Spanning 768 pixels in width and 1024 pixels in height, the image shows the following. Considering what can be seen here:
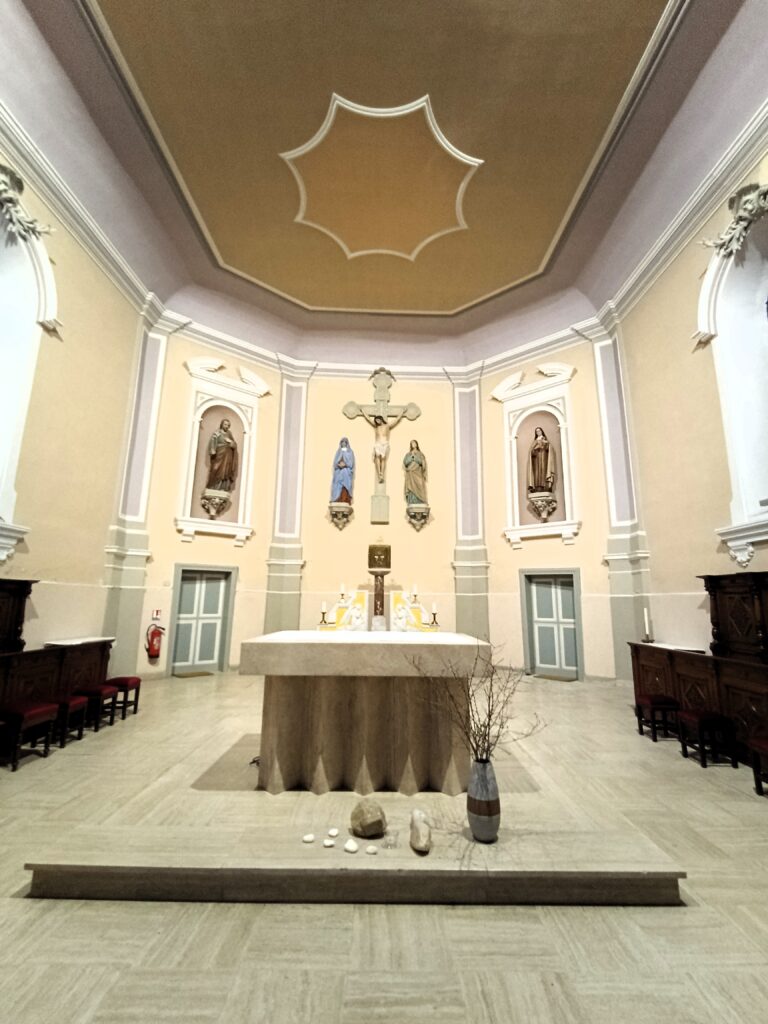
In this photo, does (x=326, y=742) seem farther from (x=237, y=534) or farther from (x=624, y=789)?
(x=237, y=534)

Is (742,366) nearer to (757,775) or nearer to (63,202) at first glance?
(757,775)

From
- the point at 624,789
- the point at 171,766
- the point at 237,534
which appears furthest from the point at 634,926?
the point at 237,534

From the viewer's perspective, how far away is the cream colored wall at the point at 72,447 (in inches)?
222

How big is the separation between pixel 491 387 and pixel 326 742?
27.0 feet

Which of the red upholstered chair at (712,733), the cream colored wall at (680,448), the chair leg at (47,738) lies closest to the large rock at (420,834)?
the red upholstered chair at (712,733)

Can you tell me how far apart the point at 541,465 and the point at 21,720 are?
312 inches

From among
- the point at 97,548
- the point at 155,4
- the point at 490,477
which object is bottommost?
the point at 97,548

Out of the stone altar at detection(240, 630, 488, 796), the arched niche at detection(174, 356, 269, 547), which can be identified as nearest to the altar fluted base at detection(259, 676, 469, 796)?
the stone altar at detection(240, 630, 488, 796)

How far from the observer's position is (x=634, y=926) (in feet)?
6.45

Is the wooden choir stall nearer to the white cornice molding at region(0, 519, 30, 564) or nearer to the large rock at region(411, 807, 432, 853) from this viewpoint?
the large rock at region(411, 807, 432, 853)

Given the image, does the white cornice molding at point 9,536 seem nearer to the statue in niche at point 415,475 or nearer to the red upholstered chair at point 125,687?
the red upholstered chair at point 125,687

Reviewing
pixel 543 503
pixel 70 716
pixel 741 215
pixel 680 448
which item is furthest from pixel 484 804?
pixel 543 503

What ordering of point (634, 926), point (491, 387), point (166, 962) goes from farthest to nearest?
1. point (491, 387)
2. point (634, 926)
3. point (166, 962)

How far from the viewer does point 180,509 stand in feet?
27.1
